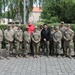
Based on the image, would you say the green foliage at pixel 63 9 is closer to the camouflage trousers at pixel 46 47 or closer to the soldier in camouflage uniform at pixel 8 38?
the camouflage trousers at pixel 46 47

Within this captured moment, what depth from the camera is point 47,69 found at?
36.6 feet

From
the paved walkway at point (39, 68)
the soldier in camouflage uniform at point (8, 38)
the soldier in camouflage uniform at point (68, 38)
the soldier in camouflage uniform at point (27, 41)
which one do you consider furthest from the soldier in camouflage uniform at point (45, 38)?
the paved walkway at point (39, 68)

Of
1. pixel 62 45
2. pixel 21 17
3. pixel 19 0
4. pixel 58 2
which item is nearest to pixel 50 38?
pixel 62 45

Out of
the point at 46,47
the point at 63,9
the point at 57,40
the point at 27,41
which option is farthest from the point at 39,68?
the point at 63,9

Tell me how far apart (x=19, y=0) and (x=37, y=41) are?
14.5 metres

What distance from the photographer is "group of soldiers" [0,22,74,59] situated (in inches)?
584

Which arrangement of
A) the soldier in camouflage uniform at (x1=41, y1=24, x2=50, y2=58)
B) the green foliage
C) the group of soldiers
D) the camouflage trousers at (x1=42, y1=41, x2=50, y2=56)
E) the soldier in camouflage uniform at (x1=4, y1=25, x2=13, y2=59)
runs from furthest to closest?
the green foliage < the camouflage trousers at (x1=42, y1=41, x2=50, y2=56) < the soldier in camouflage uniform at (x1=41, y1=24, x2=50, y2=58) < the group of soldiers < the soldier in camouflage uniform at (x1=4, y1=25, x2=13, y2=59)

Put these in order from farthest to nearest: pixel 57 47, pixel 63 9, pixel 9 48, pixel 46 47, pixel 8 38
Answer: pixel 63 9 < pixel 46 47 < pixel 57 47 < pixel 9 48 < pixel 8 38

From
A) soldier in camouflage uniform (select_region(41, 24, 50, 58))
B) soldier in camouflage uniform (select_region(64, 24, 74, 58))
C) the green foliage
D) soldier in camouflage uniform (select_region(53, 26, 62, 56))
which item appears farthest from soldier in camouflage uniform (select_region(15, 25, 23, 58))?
the green foliage

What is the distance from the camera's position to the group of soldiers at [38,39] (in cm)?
1483

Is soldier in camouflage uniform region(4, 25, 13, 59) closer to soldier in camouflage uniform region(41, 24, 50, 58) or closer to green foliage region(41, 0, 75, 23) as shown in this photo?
soldier in camouflage uniform region(41, 24, 50, 58)

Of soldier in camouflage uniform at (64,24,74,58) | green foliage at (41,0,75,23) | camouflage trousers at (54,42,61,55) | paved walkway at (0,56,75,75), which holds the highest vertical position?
green foliage at (41,0,75,23)

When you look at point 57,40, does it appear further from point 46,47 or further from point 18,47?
point 18,47

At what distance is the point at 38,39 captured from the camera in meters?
14.9
